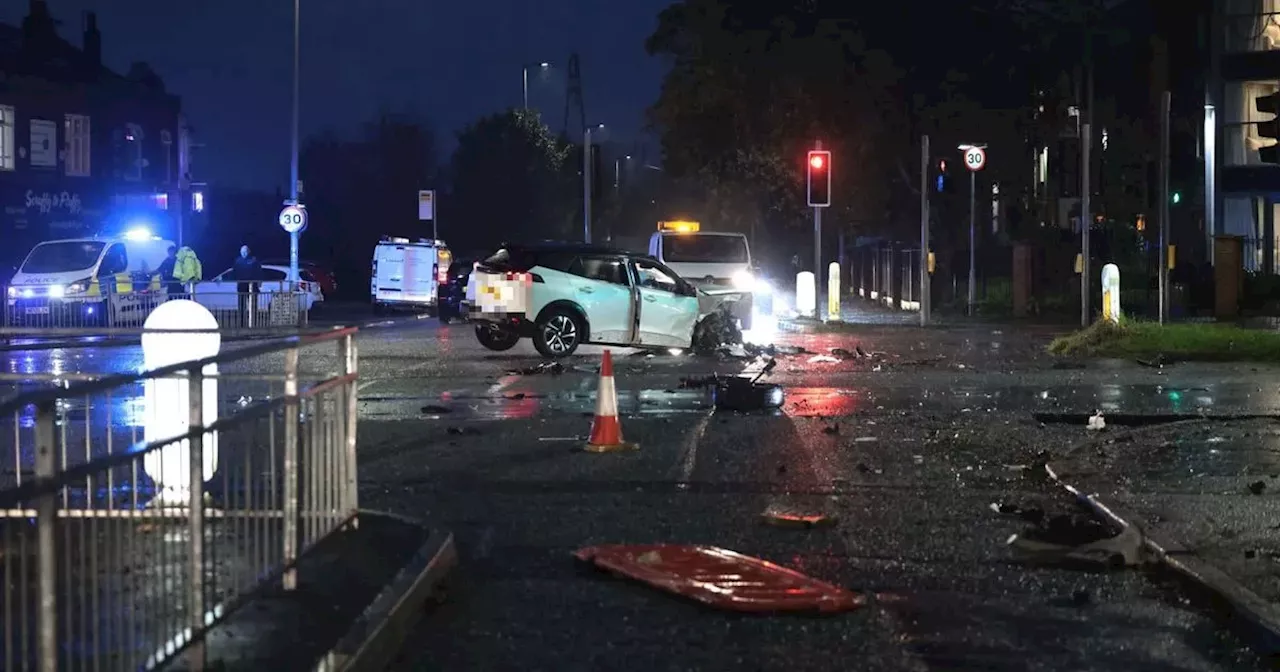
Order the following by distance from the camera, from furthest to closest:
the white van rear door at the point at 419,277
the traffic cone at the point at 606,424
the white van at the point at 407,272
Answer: the white van rear door at the point at 419,277, the white van at the point at 407,272, the traffic cone at the point at 606,424

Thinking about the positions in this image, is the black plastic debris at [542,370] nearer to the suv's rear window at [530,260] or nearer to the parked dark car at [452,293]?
the suv's rear window at [530,260]

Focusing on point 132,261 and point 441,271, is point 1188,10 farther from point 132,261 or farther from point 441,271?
point 132,261

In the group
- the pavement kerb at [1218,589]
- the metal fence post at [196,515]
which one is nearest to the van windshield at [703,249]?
the pavement kerb at [1218,589]

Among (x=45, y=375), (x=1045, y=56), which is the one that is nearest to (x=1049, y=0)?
(x=1045, y=56)

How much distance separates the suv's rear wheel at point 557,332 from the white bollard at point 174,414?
42.7ft

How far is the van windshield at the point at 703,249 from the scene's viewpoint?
108 feet

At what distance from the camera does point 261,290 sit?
113 ft

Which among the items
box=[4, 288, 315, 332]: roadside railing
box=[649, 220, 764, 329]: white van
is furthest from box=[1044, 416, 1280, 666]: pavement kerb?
box=[649, 220, 764, 329]: white van

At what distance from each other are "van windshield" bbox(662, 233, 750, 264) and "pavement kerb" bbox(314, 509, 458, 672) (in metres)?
24.2

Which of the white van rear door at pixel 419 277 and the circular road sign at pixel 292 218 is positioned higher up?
the circular road sign at pixel 292 218

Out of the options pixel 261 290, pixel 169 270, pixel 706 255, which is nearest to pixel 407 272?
pixel 169 270

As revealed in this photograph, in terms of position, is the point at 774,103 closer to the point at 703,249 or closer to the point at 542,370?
the point at 703,249

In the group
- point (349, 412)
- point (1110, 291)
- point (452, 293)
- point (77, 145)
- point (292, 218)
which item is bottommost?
point (349, 412)

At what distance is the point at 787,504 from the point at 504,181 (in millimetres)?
64685
